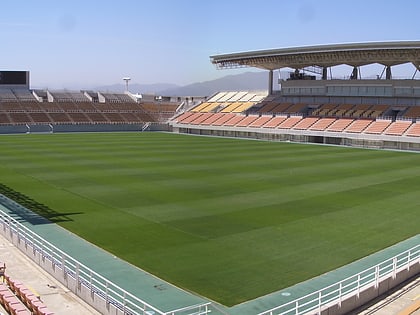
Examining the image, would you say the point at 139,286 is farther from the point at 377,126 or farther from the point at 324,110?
the point at 324,110

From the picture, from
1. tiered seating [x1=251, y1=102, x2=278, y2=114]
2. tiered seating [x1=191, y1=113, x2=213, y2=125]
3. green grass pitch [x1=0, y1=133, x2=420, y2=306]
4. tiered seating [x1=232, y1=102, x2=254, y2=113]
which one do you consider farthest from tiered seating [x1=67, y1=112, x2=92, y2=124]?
green grass pitch [x1=0, y1=133, x2=420, y2=306]

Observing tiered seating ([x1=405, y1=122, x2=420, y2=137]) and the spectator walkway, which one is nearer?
the spectator walkway

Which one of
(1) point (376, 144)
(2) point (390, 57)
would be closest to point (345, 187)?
(1) point (376, 144)

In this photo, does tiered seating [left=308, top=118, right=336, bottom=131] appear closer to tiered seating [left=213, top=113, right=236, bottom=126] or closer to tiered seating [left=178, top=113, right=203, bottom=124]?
tiered seating [left=213, top=113, right=236, bottom=126]

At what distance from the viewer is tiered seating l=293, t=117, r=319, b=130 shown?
66.4 metres

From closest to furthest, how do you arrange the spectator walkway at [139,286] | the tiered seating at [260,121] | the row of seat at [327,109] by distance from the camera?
the spectator walkway at [139,286] < the row of seat at [327,109] < the tiered seating at [260,121]

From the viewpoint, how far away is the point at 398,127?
5841cm

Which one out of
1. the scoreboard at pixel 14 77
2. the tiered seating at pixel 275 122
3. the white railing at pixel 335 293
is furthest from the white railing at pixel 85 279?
the scoreboard at pixel 14 77

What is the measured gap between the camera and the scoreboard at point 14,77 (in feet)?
279

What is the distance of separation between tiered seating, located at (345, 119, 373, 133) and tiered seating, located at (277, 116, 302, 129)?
8466mm

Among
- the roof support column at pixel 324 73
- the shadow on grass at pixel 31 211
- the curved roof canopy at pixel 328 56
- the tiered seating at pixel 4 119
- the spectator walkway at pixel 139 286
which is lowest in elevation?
the spectator walkway at pixel 139 286

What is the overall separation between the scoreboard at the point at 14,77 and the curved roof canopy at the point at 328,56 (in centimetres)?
3437

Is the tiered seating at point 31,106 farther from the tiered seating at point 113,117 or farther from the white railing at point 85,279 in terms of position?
the white railing at point 85,279

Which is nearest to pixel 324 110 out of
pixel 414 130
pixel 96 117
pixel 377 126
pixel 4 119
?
pixel 377 126
